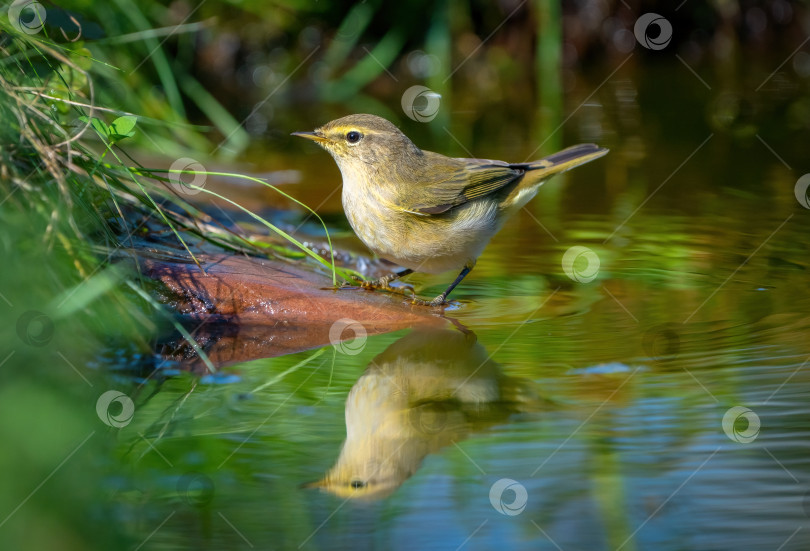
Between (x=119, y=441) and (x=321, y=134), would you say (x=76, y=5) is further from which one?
(x=119, y=441)

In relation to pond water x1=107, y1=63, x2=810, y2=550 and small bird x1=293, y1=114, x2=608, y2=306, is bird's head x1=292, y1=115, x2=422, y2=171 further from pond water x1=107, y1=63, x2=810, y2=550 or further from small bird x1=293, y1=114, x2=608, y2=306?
pond water x1=107, y1=63, x2=810, y2=550

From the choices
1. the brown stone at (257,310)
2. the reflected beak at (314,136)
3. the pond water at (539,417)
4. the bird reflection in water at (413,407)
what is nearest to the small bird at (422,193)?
the reflected beak at (314,136)

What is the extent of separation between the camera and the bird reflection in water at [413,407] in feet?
10.5

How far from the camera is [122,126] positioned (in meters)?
4.26

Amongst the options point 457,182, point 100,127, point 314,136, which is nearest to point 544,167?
A: point 457,182

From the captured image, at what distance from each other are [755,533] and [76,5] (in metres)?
6.23

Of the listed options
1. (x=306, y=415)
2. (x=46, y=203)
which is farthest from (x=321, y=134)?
(x=306, y=415)

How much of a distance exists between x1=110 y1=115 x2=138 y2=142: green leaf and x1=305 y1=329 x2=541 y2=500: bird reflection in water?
1.45 meters

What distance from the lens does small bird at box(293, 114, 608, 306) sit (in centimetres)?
523

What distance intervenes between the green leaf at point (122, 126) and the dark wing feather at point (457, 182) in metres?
1.59

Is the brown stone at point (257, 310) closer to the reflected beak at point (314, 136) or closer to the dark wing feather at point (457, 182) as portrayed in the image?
the dark wing feather at point (457, 182)

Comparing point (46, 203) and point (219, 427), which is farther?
point (46, 203)

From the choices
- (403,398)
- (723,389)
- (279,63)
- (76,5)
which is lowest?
(403,398)

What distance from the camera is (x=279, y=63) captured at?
10766 millimetres
